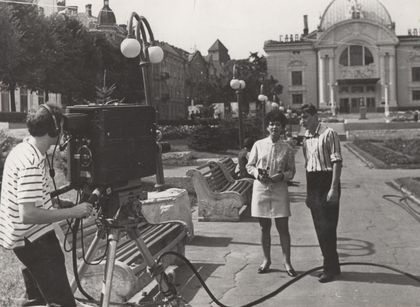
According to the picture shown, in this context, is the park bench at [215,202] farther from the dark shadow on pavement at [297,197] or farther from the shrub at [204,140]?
the shrub at [204,140]

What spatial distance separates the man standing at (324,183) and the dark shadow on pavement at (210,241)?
217 cm

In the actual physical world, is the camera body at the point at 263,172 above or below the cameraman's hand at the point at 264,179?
above

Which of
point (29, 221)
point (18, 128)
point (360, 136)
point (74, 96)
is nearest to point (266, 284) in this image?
point (29, 221)

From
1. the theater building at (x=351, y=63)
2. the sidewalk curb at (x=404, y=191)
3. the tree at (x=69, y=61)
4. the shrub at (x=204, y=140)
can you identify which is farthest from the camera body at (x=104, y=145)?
the theater building at (x=351, y=63)

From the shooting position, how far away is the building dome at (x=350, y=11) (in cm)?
9361

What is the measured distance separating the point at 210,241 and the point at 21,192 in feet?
17.1

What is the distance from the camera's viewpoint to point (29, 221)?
11.6 feet

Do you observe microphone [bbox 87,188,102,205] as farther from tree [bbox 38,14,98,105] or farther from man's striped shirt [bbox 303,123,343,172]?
tree [bbox 38,14,98,105]

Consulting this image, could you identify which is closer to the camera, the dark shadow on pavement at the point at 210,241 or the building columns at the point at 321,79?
the dark shadow on pavement at the point at 210,241

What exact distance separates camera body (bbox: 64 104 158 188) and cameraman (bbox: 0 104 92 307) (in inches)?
5.5

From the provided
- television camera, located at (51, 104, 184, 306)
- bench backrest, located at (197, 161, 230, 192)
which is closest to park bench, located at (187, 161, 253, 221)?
bench backrest, located at (197, 161, 230, 192)

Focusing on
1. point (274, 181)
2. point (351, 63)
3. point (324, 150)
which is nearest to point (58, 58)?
point (274, 181)

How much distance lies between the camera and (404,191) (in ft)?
44.4

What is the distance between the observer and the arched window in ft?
298
